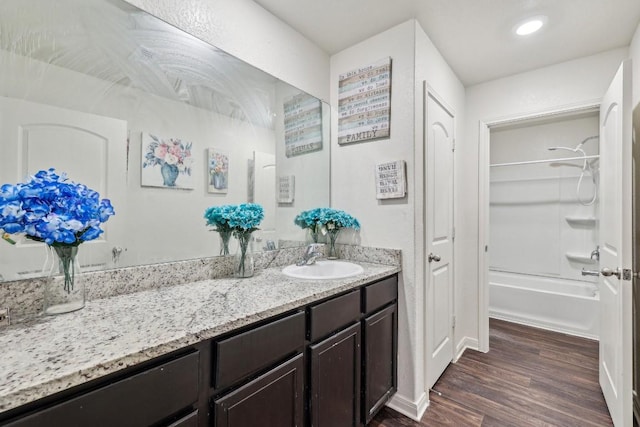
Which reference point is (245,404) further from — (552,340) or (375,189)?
(552,340)

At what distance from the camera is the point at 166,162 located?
1280 millimetres

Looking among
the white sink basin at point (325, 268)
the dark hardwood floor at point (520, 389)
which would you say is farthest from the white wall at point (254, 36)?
the dark hardwood floor at point (520, 389)

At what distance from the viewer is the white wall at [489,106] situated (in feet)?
6.95

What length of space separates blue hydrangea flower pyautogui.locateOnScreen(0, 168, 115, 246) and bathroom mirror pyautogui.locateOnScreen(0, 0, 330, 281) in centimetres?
19

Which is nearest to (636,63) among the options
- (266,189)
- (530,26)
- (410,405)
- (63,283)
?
(530,26)

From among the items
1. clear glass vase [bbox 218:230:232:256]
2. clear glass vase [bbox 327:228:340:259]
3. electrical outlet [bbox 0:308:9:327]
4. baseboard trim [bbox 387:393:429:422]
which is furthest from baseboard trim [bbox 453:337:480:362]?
electrical outlet [bbox 0:308:9:327]

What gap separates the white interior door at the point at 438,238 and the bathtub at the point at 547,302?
135cm

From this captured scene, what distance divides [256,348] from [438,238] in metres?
1.54

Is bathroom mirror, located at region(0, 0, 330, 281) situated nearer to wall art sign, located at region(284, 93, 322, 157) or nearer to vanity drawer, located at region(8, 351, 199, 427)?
wall art sign, located at region(284, 93, 322, 157)

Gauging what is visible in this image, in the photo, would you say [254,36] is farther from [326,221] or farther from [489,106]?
[489,106]

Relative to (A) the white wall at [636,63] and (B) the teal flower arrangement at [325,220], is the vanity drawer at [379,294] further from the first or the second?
(A) the white wall at [636,63]

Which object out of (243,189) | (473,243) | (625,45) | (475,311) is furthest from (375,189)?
(625,45)

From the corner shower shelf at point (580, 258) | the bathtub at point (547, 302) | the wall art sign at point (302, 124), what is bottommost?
the bathtub at point (547, 302)

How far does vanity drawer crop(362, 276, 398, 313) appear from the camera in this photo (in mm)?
1463
